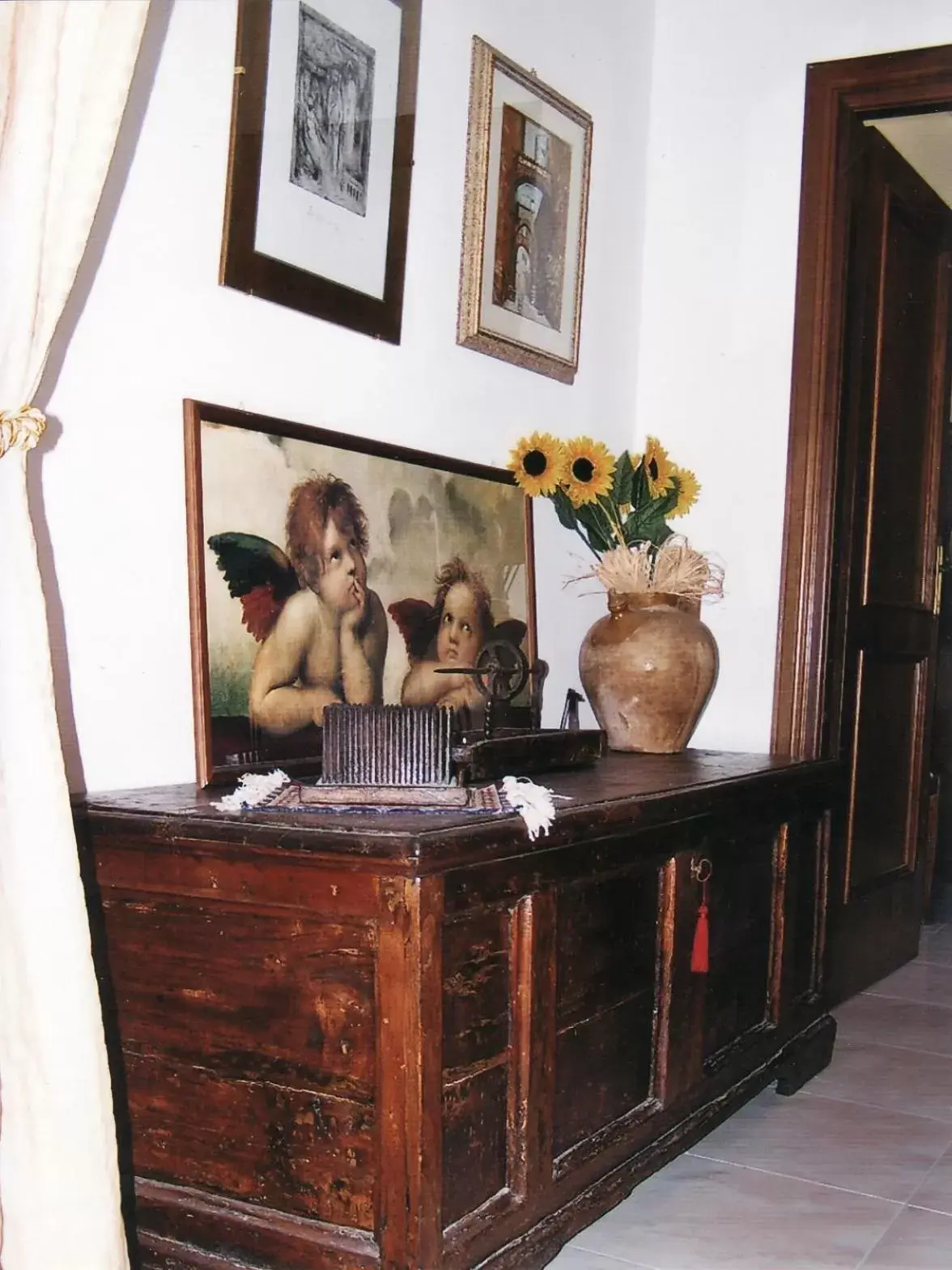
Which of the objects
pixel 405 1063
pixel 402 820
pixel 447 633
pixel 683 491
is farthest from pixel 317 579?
pixel 683 491

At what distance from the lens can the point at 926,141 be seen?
14.6 ft

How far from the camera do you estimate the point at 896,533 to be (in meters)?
3.73

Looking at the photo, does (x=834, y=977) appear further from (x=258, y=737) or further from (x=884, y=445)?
(x=258, y=737)

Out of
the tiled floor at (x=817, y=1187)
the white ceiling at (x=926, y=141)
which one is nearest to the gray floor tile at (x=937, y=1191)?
the tiled floor at (x=817, y=1187)

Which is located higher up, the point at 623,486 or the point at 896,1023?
the point at 623,486

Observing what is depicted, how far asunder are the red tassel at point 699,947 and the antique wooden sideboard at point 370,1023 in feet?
0.56

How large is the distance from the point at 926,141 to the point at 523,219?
2.38 meters

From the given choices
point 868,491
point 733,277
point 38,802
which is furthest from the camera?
point 868,491

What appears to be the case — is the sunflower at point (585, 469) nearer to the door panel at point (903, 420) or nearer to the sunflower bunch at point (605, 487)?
the sunflower bunch at point (605, 487)

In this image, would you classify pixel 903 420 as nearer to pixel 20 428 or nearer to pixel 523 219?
pixel 523 219

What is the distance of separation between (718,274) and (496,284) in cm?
82

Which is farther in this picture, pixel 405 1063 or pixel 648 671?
pixel 648 671

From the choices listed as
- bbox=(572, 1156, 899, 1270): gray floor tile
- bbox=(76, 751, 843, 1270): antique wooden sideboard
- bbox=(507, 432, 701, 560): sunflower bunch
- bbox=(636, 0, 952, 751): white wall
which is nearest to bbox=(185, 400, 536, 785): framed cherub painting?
bbox=(507, 432, 701, 560): sunflower bunch

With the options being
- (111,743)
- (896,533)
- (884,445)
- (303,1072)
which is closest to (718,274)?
Result: (884,445)
